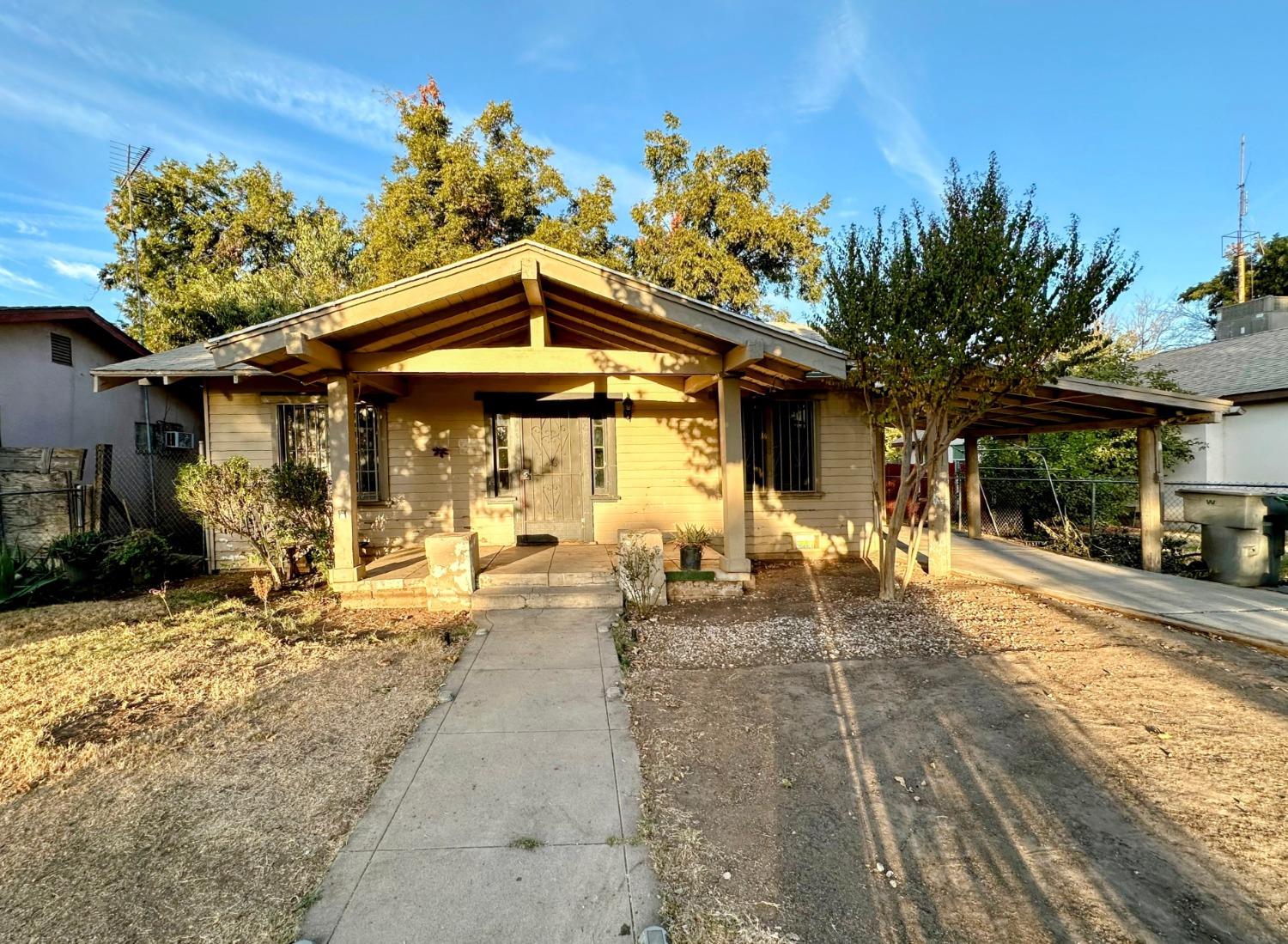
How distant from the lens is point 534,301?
609 centimetres

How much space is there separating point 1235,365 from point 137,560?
22.1 m

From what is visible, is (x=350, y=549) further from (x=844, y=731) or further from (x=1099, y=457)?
(x=1099, y=457)

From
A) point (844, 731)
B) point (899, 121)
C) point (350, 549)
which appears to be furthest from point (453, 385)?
point (899, 121)

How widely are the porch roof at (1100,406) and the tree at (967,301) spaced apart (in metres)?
0.39

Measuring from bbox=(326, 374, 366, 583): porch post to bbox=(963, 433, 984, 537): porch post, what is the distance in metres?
9.66

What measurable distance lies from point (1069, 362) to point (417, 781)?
610cm

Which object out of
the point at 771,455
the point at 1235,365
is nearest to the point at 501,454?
the point at 771,455

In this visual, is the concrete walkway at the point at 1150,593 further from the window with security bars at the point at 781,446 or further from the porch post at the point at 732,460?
the porch post at the point at 732,460

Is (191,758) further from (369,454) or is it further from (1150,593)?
(1150,593)

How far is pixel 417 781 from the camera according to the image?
301 cm

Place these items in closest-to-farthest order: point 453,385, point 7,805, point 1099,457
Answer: point 7,805 < point 453,385 < point 1099,457


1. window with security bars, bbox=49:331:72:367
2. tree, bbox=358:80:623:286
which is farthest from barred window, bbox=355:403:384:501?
tree, bbox=358:80:623:286

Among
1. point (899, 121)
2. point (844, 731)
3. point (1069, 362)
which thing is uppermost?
point (899, 121)

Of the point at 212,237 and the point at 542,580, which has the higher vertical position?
the point at 212,237
